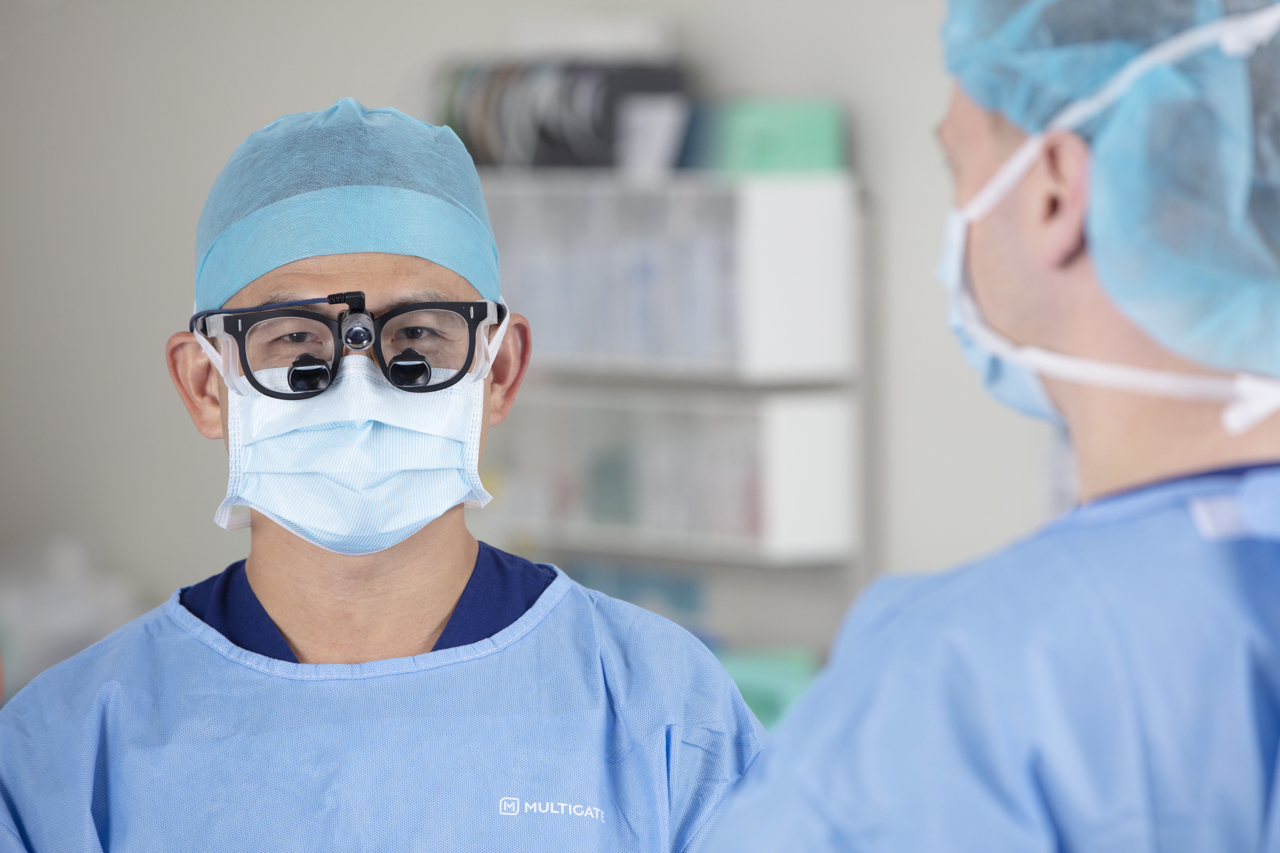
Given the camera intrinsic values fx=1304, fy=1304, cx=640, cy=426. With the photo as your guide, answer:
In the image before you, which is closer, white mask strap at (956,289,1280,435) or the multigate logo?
white mask strap at (956,289,1280,435)

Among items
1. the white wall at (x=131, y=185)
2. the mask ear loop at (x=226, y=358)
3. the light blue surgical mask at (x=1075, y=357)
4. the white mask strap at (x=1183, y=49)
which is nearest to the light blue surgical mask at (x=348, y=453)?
the mask ear loop at (x=226, y=358)

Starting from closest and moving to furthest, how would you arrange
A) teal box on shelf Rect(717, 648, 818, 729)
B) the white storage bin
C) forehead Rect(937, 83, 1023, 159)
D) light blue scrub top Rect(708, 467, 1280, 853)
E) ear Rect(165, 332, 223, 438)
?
light blue scrub top Rect(708, 467, 1280, 853)
forehead Rect(937, 83, 1023, 159)
ear Rect(165, 332, 223, 438)
teal box on shelf Rect(717, 648, 818, 729)
the white storage bin

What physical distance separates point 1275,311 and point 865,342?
2.45 metres

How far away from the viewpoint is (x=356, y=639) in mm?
1108

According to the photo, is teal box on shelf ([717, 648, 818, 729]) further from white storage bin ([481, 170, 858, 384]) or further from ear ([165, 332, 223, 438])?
ear ([165, 332, 223, 438])

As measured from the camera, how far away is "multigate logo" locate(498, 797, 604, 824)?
3.39 ft

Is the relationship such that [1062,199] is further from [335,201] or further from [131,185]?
[131,185]

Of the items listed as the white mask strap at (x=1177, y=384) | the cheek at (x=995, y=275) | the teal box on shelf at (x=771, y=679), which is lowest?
the teal box on shelf at (x=771, y=679)

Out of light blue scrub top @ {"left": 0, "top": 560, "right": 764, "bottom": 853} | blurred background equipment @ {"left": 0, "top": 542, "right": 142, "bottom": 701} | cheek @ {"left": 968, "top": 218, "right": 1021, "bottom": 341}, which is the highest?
cheek @ {"left": 968, "top": 218, "right": 1021, "bottom": 341}

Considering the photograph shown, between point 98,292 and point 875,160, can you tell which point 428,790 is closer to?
point 875,160

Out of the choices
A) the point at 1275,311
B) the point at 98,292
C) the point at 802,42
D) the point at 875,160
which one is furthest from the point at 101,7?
the point at 1275,311

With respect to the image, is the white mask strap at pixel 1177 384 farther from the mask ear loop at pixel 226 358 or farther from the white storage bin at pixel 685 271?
the white storage bin at pixel 685 271

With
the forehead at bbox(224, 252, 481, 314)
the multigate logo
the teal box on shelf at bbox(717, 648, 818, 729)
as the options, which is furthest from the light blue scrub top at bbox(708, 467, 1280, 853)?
the teal box on shelf at bbox(717, 648, 818, 729)

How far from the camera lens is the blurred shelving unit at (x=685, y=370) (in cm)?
309
